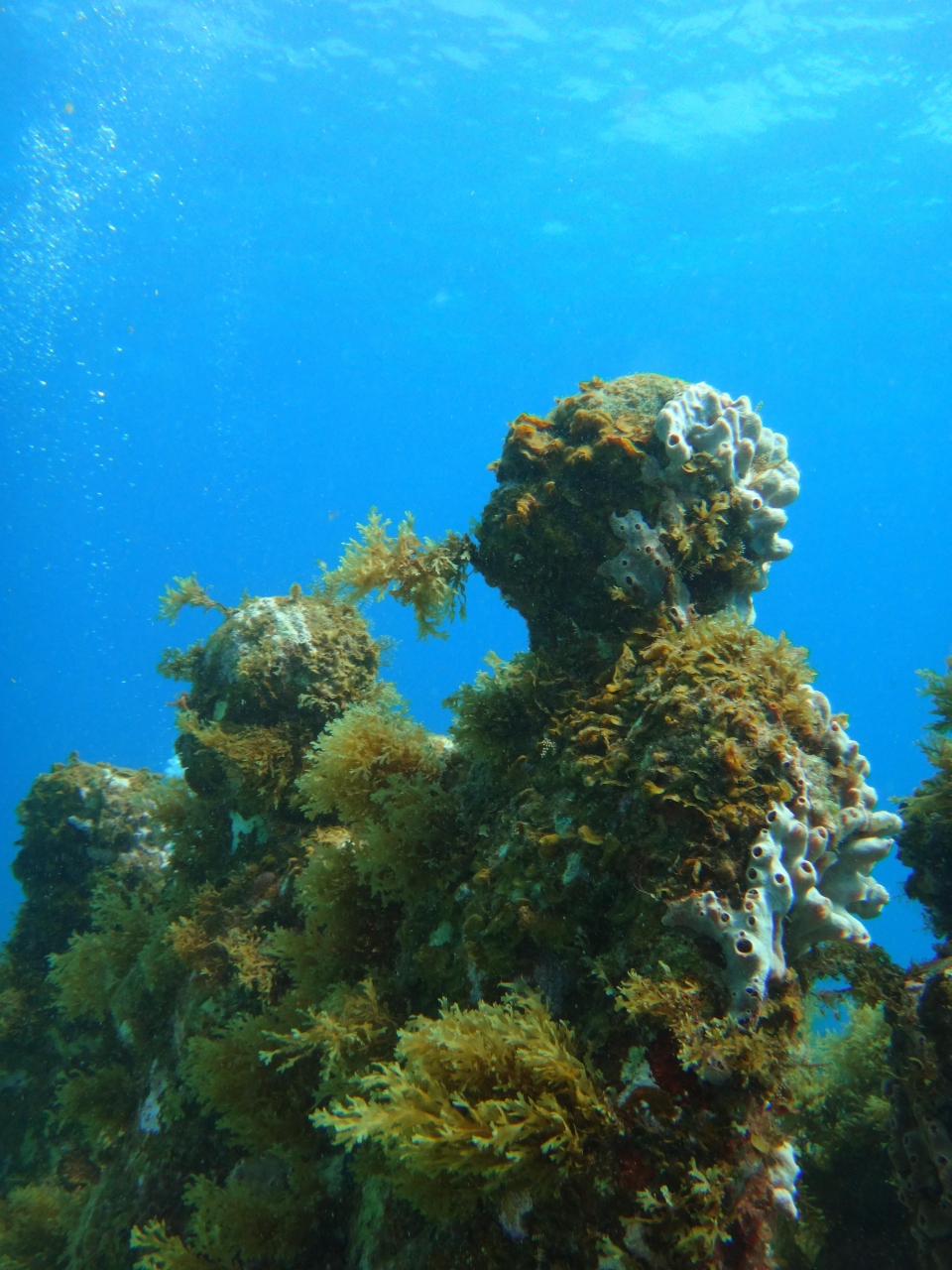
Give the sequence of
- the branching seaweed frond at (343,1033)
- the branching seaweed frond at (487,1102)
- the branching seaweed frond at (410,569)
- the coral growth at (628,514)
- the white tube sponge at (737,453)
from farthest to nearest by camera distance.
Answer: the branching seaweed frond at (410,569) < the white tube sponge at (737,453) < the coral growth at (628,514) < the branching seaweed frond at (343,1033) < the branching seaweed frond at (487,1102)

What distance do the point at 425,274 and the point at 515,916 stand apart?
232ft

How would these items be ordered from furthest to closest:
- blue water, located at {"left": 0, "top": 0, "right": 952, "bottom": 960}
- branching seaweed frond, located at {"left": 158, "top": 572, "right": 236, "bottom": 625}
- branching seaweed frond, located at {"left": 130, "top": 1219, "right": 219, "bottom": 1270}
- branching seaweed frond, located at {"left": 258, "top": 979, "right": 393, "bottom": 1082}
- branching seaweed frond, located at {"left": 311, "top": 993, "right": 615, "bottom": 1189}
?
blue water, located at {"left": 0, "top": 0, "right": 952, "bottom": 960} → branching seaweed frond, located at {"left": 158, "top": 572, "right": 236, "bottom": 625} → branching seaweed frond, located at {"left": 130, "top": 1219, "right": 219, "bottom": 1270} → branching seaweed frond, located at {"left": 258, "top": 979, "right": 393, "bottom": 1082} → branching seaweed frond, located at {"left": 311, "top": 993, "right": 615, "bottom": 1189}

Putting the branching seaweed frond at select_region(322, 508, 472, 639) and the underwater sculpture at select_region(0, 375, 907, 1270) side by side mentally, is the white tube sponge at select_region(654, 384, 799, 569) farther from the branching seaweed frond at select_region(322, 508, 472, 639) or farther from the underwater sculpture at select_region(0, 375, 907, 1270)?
the branching seaweed frond at select_region(322, 508, 472, 639)

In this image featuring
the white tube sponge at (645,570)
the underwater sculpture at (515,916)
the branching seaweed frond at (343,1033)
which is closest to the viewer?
the underwater sculpture at (515,916)

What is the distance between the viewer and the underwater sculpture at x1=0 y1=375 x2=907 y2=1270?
2.54 metres

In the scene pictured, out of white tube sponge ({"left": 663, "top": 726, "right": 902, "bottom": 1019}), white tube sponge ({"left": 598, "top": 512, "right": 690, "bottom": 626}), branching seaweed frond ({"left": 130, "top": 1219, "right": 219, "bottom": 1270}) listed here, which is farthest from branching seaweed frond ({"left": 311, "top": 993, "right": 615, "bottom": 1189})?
white tube sponge ({"left": 598, "top": 512, "right": 690, "bottom": 626})

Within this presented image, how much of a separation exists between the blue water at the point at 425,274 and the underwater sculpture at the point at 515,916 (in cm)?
392

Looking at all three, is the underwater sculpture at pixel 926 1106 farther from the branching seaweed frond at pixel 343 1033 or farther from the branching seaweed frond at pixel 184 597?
the branching seaweed frond at pixel 184 597

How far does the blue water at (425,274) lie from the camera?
30938mm

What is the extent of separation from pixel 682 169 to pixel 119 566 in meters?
136

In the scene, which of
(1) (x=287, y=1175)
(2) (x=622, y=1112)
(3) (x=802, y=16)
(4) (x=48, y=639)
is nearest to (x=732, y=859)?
(2) (x=622, y=1112)

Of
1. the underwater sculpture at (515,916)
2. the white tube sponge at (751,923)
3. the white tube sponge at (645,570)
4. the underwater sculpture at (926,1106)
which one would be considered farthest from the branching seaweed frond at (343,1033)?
the white tube sponge at (645,570)

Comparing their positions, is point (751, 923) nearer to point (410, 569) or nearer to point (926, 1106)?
point (926, 1106)

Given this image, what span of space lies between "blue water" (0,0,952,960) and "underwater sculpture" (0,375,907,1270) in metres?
3.92
